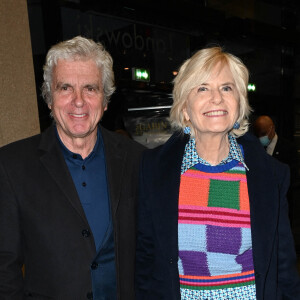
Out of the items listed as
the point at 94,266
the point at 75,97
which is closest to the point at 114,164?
the point at 75,97

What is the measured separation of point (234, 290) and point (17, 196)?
1050 millimetres

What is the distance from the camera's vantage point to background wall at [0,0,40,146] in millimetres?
2561

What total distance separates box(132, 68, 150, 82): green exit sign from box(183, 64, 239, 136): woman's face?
9.84ft

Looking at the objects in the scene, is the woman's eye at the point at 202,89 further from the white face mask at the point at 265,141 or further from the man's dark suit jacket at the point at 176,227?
the white face mask at the point at 265,141

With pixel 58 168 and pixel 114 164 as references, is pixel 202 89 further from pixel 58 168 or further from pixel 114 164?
pixel 58 168

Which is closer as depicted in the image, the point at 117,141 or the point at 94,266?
the point at 94,266

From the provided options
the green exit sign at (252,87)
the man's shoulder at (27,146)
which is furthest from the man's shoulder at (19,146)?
the green exit sign at (252,87)

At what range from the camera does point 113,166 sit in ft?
5.24

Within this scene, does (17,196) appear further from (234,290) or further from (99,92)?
(234,290)

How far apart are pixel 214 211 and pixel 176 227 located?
0.19m

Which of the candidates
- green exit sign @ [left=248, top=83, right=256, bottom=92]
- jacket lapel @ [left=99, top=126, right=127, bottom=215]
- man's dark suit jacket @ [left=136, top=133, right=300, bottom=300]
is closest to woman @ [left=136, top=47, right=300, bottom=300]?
man's dark suit jacket @ [left=136, top=133, right=300, bottom=300]

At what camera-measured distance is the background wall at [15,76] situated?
8.40 ft

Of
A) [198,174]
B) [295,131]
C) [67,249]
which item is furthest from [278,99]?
[67,249]

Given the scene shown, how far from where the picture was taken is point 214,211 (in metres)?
1.45
